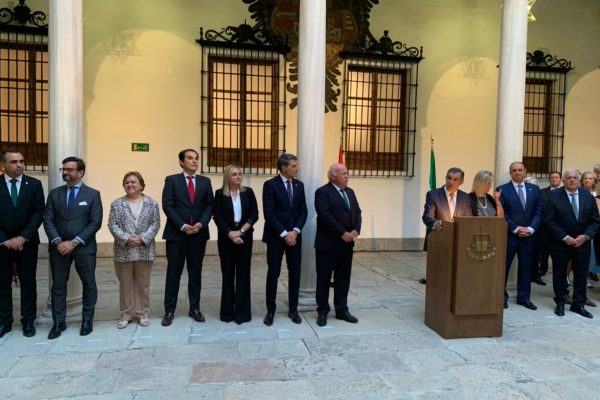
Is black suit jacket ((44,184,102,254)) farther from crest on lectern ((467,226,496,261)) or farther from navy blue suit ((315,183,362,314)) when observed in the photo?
crest on lectern ((467,226,496,261))

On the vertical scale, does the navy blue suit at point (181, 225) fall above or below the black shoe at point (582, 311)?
above

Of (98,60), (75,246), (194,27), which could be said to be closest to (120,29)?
(98,60)

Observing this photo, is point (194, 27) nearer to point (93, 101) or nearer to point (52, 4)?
point (93, 101)

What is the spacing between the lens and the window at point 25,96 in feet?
28.0

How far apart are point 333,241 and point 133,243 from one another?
2125mm

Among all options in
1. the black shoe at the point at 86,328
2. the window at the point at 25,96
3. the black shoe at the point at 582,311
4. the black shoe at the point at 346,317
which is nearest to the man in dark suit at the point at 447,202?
the black shoe at the point at 346,317

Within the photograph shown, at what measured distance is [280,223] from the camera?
16.6 feet

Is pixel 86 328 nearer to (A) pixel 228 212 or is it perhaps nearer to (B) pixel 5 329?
(B) pixel 5 329

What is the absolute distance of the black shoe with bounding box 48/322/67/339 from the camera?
4625 millimetres

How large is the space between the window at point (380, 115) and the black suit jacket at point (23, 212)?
6.17 metres

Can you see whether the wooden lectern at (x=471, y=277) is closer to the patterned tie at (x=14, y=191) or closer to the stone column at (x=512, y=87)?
the stone column at (x=512, y=87)

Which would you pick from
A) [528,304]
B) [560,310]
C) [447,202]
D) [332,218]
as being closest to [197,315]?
[332,218]

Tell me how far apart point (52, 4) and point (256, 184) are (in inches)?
197

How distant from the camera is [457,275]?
466cm
